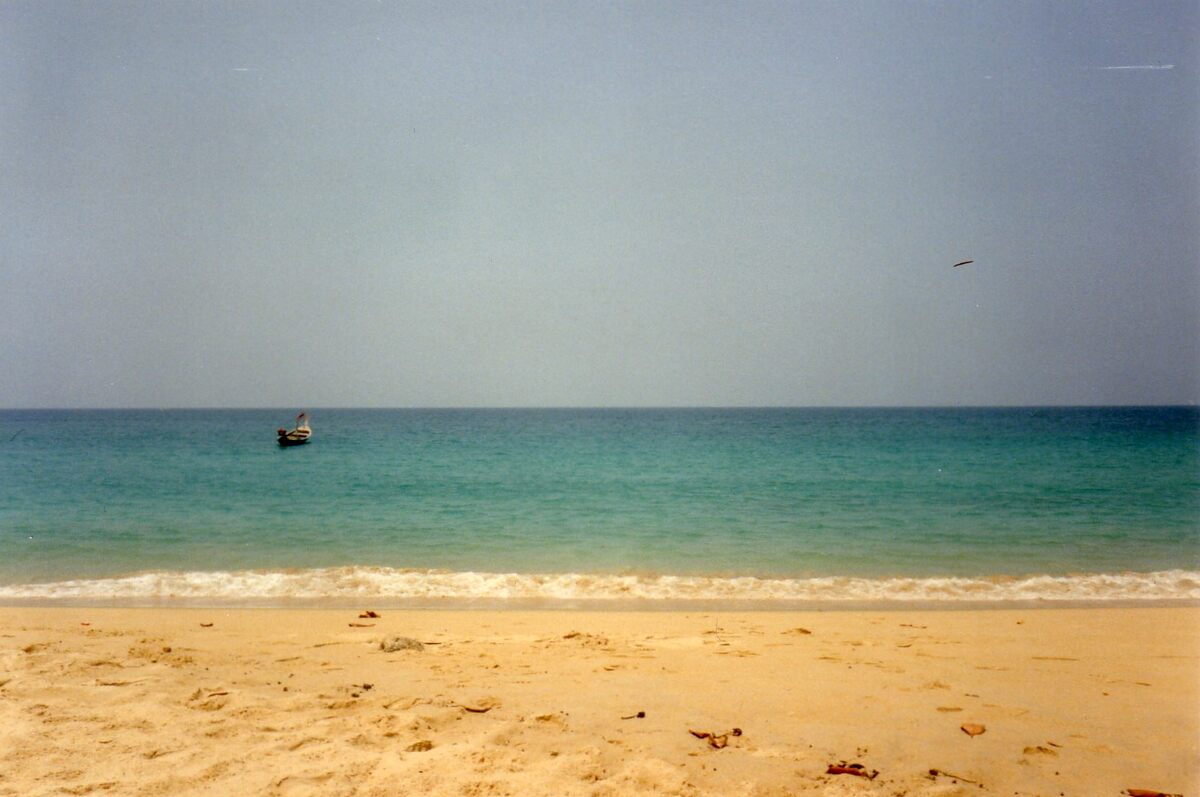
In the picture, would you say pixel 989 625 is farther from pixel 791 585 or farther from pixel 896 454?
pixel 896 454

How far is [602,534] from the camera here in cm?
1472

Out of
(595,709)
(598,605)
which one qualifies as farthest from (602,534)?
(595,709)

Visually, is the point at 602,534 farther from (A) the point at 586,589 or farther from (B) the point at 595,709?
(B) the point at 595,709

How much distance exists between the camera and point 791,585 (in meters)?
10.7

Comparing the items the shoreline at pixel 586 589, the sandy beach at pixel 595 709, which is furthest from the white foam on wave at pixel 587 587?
Result: the sandy beach at pixel 595 709

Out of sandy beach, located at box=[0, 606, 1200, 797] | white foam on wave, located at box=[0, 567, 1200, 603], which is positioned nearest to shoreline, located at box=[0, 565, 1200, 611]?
white foam on wave, located at box=[0, 567, 1200, 603]

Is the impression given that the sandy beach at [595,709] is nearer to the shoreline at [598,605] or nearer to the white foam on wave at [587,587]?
the shoreline at [598,605]

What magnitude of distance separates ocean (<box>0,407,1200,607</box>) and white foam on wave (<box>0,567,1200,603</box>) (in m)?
0.05

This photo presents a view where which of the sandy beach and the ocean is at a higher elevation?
the sandy beach

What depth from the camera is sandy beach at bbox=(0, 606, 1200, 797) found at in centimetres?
387

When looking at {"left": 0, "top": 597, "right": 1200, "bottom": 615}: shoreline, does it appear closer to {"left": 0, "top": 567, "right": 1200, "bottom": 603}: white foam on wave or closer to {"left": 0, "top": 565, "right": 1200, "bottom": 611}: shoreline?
{"left": 0, "top": 565, "right": 1200, "bottom": 611}: shoreline

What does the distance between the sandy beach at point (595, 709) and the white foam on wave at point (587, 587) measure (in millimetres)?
2130

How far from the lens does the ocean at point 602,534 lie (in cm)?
1054

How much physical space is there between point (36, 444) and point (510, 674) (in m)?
51.7
